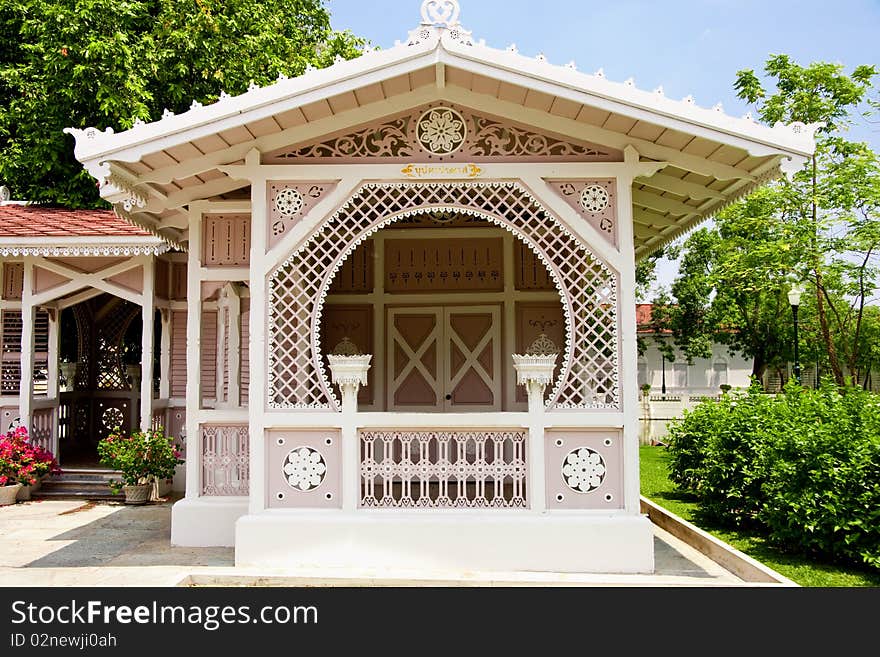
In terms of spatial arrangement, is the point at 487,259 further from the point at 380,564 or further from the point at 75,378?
the point at 75,378

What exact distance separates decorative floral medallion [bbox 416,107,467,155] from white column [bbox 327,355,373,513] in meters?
1.88

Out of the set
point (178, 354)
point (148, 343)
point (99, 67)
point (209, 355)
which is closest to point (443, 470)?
point (209, 355)

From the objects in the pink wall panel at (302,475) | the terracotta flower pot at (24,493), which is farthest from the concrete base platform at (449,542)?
the terracotta flower pot at (24,493)

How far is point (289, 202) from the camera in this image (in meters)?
6.45

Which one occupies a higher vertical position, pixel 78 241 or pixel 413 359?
pixel 78 241

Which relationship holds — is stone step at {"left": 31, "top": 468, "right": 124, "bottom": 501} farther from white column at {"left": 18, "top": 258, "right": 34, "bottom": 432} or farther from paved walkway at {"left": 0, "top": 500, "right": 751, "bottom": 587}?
paved walkway at {"left": 0, "top": 500, "right": 751, "bottom": 587}

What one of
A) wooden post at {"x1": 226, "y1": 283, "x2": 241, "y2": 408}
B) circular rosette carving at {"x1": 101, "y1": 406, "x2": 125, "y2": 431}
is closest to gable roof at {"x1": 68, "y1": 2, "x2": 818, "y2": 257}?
wooden post at {"x1": 226, "y1": 283, "x2": 241, "y2": 408}

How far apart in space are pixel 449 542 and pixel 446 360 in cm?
328

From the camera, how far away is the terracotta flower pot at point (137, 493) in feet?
31.4

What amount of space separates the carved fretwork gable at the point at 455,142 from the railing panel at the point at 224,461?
2.69 metres

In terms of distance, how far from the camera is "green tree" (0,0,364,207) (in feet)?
49.1

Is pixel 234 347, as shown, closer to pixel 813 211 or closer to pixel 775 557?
pixel 775 557

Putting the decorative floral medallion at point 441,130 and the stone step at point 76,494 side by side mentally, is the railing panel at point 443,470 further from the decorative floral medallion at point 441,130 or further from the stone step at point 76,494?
the stone step at point 76,494
